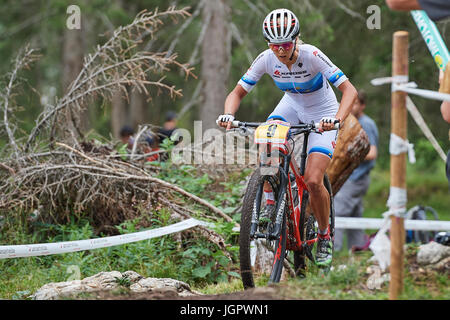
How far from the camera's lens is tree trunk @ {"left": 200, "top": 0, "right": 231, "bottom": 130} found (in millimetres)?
13031

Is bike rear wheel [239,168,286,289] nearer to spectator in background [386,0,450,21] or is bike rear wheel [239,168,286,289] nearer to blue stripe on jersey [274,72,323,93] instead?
blue stripe on jersey [274,72,323,93]

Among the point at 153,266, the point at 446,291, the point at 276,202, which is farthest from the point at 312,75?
the point at 153,266

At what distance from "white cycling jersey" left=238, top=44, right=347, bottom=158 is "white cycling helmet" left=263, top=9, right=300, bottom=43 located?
1.20 feet

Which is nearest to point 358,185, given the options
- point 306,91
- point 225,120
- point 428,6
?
point 306,91

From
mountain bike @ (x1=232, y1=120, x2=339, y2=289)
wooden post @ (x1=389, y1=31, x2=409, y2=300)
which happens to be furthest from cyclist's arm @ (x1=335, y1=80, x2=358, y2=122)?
wooden post @ (x1=389, y1=31, x2=409, y2=300)

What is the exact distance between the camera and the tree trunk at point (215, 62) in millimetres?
13031

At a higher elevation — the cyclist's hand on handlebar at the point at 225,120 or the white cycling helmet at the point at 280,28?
the white cycling helmet at the point at 280,28

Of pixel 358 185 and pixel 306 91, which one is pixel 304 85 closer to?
pixel 306 91

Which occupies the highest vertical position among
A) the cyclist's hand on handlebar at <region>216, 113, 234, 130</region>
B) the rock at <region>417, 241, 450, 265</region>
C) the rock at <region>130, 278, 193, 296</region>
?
the cyclist's hand on handlebar at <region>216, 113, 234, 130</region>

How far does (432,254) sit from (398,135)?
1.56 metres

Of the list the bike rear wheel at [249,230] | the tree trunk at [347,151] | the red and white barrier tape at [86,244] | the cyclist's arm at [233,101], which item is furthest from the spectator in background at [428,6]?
the red and white barrier tape at [86,244]

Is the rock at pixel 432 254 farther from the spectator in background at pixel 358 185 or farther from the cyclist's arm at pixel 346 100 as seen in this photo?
the spectator in background at pixel 358 185

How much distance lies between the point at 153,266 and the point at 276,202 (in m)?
2.20

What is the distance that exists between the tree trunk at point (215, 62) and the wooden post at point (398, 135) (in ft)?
29.8
